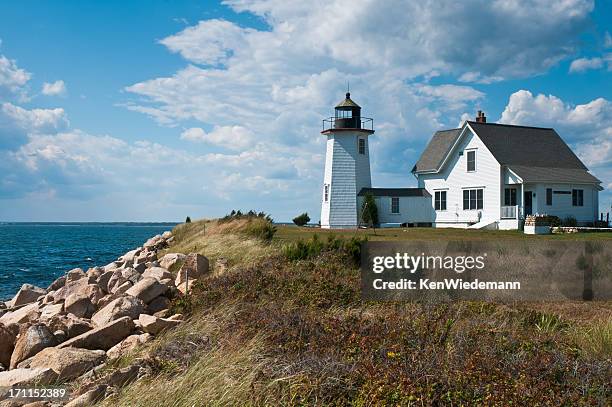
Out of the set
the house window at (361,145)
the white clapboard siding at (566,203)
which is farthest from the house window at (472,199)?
the house window at (361,145)

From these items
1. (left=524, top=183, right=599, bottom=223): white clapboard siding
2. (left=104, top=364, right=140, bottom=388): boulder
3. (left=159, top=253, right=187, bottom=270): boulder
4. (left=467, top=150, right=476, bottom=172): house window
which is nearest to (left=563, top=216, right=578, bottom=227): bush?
(left=524, top=183, right=599, bottom=223): white clapboard siding

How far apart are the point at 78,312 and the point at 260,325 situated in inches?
233

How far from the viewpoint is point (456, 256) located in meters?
13.7

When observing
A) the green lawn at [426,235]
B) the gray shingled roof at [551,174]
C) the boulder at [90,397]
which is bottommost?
the boulder at [90,397]

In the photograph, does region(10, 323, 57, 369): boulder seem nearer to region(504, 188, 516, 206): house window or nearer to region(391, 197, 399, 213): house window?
region(391, 197, 399, 213): house window

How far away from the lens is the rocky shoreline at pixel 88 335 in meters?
6.98

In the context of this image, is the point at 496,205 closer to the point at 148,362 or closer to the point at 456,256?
the point at 456,256

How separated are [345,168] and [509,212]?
1038 centimetres

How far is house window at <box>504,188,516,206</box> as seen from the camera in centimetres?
3625

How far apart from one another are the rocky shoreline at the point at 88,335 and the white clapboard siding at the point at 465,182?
26.1 m

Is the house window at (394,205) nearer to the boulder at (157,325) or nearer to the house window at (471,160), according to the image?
the house window at (471,160)

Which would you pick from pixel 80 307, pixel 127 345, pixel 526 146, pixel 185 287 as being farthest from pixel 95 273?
pixel 526 146

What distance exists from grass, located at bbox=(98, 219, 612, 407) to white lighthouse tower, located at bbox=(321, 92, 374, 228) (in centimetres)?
2726

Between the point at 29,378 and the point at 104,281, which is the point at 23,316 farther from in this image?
the point at 29,378
